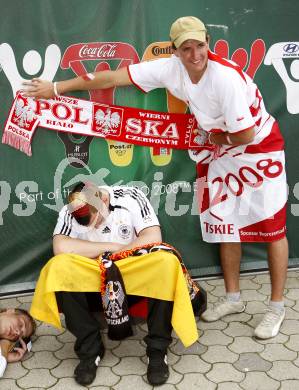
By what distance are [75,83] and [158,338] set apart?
5.64 feet

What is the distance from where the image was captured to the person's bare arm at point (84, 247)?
3.30 meters

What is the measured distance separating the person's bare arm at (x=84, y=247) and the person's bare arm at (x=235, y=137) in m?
0.90

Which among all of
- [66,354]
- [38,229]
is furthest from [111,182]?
[66,354]

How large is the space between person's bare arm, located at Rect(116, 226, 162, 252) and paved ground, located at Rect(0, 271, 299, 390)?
0.68 metres

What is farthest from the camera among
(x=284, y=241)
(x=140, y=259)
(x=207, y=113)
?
(x=284, y=241)

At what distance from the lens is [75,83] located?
362 cm

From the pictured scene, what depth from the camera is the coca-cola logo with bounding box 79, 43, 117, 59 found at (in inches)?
145

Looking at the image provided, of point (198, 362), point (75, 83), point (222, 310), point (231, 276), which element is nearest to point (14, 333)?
point (198, 362)

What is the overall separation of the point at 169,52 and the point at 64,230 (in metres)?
1.40

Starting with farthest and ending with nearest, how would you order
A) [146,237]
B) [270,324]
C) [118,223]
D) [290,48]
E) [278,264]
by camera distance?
[290,48] < [278,264] < [270,324] < [118,223] < [146,237]

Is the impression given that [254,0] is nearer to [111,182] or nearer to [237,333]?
[111,182]

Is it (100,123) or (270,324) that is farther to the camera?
(100,123)

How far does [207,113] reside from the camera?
11.0 ft

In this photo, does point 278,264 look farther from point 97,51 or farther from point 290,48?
point 97,51
